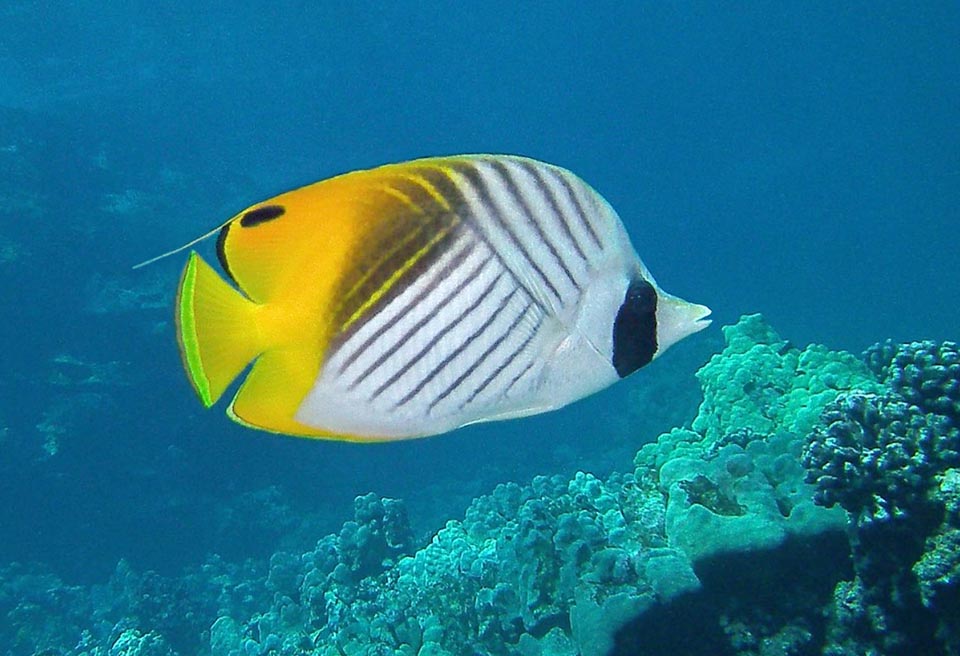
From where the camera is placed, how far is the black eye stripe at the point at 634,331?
35.2 inches

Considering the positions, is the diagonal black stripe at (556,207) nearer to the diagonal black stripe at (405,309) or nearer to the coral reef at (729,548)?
the diagonal black stripe at (405,309)

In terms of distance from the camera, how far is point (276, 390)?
842mm

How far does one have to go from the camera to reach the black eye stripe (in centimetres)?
89

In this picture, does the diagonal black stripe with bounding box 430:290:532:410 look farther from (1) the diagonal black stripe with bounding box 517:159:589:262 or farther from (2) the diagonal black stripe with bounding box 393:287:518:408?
(1) the diagonal black stripe with bounding box 517:159:589:262

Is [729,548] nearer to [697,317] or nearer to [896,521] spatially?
[896,521]

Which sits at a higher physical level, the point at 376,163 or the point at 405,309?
the point at 376,163

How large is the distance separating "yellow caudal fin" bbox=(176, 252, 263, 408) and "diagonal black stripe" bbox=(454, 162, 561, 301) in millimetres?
311

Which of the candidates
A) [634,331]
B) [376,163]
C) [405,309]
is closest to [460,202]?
[405,309]

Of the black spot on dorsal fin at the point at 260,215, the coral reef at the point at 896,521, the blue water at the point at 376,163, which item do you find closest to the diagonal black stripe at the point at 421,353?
the black spot on dorsal fin at the point at 260,215

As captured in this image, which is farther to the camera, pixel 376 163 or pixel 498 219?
pixel 376 163

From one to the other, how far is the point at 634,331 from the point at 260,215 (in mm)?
485

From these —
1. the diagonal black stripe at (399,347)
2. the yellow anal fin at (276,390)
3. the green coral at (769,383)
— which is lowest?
the yellow anal fin at (276,390)

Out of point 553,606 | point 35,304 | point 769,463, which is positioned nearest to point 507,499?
point 553,606

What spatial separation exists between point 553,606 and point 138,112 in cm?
3229
